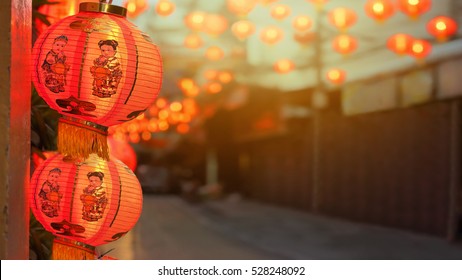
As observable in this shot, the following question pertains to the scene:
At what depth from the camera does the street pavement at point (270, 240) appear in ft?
43.5

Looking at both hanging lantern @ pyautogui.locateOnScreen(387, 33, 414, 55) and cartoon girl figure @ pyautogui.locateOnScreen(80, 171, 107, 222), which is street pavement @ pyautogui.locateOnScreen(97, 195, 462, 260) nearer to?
hanging lantern @ pyautogui.locateOnScreen(387, 33, 414, 55)

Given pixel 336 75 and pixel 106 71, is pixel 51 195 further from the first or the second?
pixel 336 75

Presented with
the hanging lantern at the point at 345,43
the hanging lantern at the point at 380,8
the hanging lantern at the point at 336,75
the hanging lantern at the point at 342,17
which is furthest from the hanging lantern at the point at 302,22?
the hanging lantern at the point at 336,75

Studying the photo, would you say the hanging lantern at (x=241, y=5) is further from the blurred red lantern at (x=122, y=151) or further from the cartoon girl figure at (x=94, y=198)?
the cartoon girl figure at (x=94, y=198)

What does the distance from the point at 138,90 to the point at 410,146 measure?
43.9ft

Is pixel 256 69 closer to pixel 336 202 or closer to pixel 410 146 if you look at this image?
pixel 336 202

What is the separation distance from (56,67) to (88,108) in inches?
12.2

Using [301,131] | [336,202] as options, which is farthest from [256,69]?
[336,202]

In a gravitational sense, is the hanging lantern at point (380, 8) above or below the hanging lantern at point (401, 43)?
above

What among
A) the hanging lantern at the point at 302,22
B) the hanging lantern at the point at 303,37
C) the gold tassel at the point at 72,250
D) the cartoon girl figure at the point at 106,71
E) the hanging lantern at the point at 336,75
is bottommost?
the gold tassel at the point at 72,250

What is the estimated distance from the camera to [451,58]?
573 inches

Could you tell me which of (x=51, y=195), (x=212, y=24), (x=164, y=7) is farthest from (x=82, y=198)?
(x=212, y=24)

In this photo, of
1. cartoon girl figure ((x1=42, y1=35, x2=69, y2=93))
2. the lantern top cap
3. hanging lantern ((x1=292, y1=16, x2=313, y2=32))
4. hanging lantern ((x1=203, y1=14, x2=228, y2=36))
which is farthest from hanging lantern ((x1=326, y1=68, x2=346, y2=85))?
cartoon girl figure ((x1=42, y1=35, x2=69, y2=93))

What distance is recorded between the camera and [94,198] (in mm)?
3969
